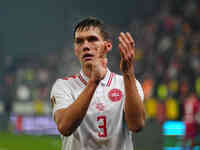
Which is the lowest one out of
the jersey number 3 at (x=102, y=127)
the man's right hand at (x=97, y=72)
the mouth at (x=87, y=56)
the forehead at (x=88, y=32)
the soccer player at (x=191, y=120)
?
the soccer player at (x=191, y=120)

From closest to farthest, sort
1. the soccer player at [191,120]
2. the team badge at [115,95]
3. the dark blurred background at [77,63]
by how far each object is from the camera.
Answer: the team badge at [115,95], the soccer player at [191,120], the dark blurred background at [77,63]

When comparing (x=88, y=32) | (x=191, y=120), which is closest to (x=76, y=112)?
(x=88, y=32)

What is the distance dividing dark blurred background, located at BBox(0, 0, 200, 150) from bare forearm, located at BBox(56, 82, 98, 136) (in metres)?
8.24

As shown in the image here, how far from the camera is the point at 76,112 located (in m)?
2.29

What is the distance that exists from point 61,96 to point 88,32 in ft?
1.38

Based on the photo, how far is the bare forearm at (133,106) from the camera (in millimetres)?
2357

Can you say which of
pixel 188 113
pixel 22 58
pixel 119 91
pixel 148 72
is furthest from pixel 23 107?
pixel 119 91

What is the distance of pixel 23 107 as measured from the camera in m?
19.1

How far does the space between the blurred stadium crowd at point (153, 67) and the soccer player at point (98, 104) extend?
10272 mm

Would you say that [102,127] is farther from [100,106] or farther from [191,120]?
[191,120]

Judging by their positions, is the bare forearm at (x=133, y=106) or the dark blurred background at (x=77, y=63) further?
the dark blurred background at (x=77, y=63)

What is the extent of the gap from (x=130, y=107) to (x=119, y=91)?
0.94ft

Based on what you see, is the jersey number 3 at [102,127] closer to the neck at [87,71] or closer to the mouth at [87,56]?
the neck at [87,71]

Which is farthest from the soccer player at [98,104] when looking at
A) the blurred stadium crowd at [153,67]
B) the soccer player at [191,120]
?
the blurred stadium crowd at [153,67]
